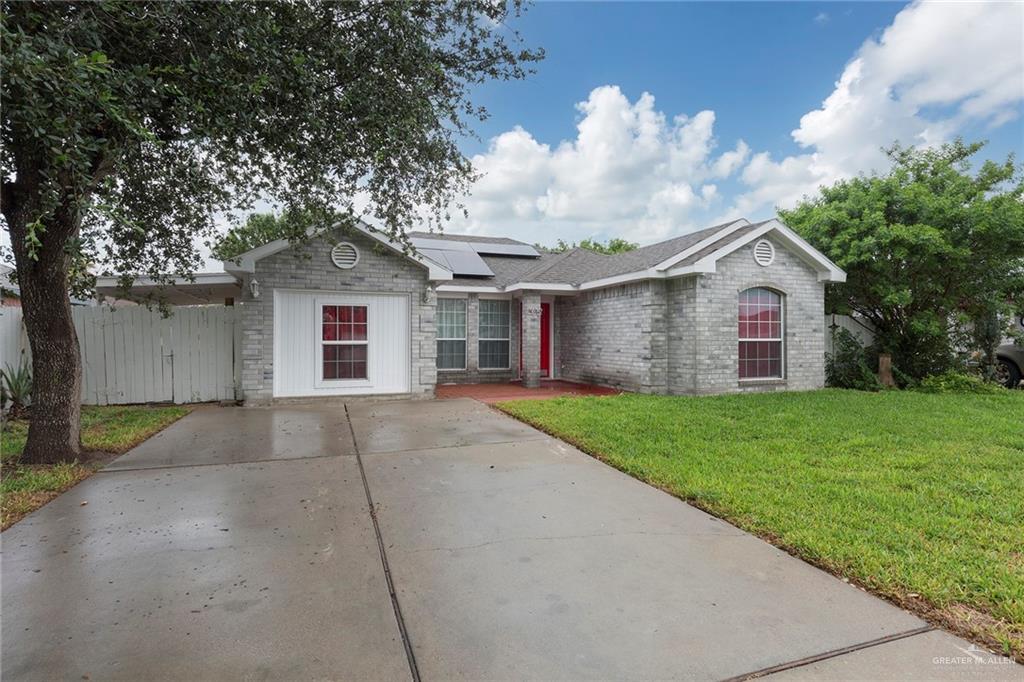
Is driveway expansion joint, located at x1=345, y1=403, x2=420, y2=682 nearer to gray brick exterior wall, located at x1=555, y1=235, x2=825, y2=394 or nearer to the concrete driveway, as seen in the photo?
the concrete driveway

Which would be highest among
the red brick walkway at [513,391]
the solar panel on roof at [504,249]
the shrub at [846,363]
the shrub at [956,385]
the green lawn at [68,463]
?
the solar panel on roof at [504,249]

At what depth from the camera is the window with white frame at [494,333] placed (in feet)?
44.9

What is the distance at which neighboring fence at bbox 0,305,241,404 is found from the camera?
972 cm

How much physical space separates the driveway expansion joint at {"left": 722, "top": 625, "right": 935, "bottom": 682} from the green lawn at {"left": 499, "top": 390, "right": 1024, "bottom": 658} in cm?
24

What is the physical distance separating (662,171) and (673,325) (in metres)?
7.59

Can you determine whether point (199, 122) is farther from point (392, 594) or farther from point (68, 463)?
point (392, 594)

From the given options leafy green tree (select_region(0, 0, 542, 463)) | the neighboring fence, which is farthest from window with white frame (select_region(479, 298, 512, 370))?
leafy green tree (select_region(0, 0, 542, 463))

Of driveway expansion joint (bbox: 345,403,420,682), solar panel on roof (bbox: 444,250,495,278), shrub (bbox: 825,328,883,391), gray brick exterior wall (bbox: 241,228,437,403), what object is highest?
solar panel on roof (bbox: 444,250,495,278)

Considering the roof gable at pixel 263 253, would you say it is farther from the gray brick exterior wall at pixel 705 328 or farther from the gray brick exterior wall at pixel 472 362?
the gray brick exterior wall at pixel 705 328

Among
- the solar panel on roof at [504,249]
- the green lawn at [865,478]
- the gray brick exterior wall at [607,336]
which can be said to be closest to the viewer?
the green lawn at [865,478]

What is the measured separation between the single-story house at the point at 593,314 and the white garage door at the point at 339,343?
2 cm

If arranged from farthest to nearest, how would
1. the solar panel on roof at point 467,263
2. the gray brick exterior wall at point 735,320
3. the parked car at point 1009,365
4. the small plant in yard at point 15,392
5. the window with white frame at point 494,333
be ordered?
1. the solar panel on roof at point 467,263
2. the window with white frame at point 494,333
3. the parked car at point 1009,365
4. the gray brick exterior wall at point 735,320
5. the small plant in yard at point 15,392

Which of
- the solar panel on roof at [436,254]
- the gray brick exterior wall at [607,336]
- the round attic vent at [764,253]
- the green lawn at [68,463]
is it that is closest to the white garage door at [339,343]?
the green lawn at [68,463]

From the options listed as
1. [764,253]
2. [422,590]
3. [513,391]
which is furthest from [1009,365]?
[422,590]
